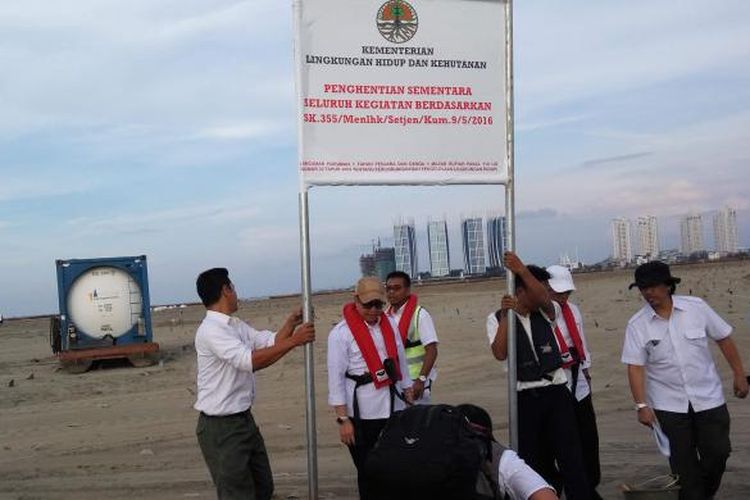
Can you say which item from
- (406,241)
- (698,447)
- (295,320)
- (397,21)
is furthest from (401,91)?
(406,241)

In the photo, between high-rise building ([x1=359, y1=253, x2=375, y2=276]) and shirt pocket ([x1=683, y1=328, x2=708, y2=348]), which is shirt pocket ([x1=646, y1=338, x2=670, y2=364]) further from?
high-rise building ([x1=359, y1=253, x2=375, y2=276])

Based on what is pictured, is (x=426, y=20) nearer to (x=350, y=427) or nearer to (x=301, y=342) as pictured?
(x=301, y=342)

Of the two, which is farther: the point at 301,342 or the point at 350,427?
the point at 350,427

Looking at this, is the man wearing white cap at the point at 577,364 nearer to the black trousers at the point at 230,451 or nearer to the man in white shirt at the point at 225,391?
the man in white shirt at the point at 225,391

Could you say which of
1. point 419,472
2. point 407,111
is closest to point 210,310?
point 407,111

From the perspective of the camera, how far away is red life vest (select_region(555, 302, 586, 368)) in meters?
6.01

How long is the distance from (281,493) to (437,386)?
7.24 meters

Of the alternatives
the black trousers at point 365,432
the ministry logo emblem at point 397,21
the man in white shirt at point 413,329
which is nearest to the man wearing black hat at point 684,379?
the man in white shirt at point 413,329

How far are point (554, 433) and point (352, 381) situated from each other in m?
1.53

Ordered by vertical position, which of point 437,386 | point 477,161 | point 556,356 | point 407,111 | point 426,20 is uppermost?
point 426,20

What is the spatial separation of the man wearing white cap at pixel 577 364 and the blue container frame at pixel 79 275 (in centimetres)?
1434

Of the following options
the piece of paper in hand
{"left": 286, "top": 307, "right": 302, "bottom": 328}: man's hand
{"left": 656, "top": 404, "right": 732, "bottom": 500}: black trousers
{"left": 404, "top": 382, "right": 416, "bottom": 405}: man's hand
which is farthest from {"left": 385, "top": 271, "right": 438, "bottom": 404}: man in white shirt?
{"left": 656, "top": 404, "right": 732, "bottom": 500}: black trousers

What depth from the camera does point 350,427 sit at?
17.5ft

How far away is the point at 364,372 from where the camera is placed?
5.43 metres
